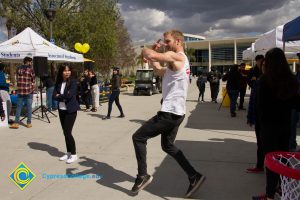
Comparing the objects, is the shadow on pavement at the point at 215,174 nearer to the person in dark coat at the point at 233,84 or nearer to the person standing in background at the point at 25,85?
the person in dark coat at the point at 233,84

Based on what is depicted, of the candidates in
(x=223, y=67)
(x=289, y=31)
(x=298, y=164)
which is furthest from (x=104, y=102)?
(x=223, y=67)

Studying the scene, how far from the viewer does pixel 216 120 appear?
33.4 ft

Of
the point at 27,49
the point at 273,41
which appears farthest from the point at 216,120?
the point at 27,49

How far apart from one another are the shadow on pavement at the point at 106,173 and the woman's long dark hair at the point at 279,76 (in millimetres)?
2138

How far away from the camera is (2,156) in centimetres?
602

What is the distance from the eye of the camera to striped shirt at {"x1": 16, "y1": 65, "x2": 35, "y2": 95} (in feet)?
28.9

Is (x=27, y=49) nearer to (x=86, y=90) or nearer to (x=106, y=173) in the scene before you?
(x=86, y=90)

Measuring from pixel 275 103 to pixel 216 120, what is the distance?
6671 mm

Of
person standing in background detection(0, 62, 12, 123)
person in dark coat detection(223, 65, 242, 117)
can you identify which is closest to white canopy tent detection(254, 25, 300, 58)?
person in dark coat detection(223, 65, 242, 117)

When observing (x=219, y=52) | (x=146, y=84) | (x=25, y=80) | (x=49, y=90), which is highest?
(x=219, y=52)

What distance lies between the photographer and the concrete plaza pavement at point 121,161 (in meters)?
4.25

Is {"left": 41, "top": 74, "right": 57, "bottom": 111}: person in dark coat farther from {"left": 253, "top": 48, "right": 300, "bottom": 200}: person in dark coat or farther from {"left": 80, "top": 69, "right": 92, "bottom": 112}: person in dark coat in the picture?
{"left": 253, "top": 48, "right": 300, "bottom": 200}: person in dark coat

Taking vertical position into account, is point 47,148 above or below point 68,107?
below

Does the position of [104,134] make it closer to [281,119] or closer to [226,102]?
[281,119]
